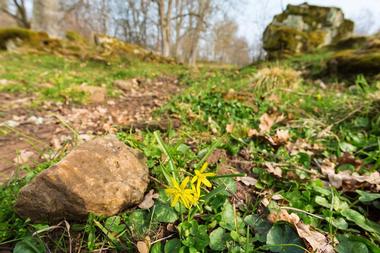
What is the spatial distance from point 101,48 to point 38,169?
9.26 m

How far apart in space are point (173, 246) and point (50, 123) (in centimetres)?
219

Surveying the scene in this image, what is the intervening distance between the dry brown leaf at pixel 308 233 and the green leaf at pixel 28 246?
949 millimetres

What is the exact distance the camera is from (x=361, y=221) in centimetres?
101

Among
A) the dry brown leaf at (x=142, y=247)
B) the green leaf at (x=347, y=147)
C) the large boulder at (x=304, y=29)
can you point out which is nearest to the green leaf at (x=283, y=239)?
the dry brown leaf at (x=142, y=247)

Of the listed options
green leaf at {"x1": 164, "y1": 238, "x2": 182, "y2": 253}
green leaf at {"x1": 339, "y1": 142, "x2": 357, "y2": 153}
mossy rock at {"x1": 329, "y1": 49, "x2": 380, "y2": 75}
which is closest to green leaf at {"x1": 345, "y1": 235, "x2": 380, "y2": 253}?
green leaf at {"x1": 164, "y1": 238, "x2": 182, "y2": 253}

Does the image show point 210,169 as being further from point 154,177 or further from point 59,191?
point 59,191

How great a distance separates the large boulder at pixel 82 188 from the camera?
0.94 metres

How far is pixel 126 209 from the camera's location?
1.07 meters

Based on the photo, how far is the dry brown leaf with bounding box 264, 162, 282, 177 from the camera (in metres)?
1.35

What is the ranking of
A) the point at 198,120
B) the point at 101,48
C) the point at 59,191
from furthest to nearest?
Answer: the point at 101,48, the point at 198,120, the point at 59,191

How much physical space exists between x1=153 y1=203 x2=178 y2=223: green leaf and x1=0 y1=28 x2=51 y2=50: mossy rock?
31.1 feet

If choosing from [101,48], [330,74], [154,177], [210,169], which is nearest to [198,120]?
[210,169]

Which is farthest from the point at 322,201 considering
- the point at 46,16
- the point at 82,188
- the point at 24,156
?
the point at 46,16

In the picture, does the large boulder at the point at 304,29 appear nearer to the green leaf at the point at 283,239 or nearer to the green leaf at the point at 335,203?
the green leaf at the point at 335,203
